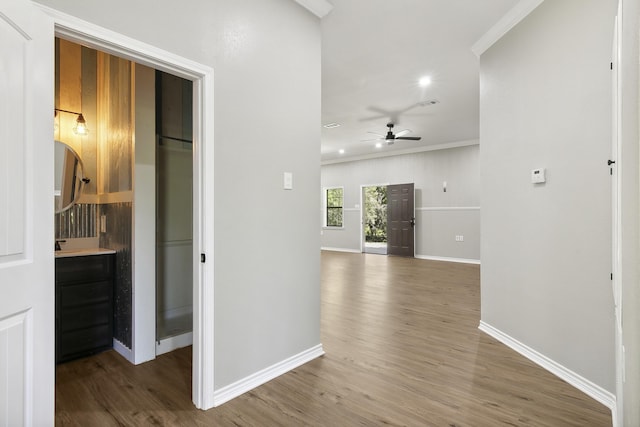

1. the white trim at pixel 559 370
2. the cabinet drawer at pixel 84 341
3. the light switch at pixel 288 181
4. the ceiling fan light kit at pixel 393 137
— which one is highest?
the ceiling fan light kit at pixel 393 137

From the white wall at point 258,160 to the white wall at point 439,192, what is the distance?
20.0ft

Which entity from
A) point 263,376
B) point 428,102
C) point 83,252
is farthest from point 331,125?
point 263,376

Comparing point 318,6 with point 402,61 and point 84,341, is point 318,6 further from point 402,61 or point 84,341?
point 84,341

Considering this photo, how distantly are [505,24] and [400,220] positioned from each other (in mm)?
6404

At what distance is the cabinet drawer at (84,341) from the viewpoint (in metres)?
2.54

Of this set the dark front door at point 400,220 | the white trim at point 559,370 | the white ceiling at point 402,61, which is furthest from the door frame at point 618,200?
the dark front door at point 400,220

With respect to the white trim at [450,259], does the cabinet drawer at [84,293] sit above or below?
above

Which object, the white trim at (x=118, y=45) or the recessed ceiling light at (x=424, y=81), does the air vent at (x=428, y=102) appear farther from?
the white trim at (x=118, y=45)

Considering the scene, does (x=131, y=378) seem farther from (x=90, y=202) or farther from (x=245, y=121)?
(x=245, y=121)

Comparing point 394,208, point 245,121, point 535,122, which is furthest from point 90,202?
point 394,208

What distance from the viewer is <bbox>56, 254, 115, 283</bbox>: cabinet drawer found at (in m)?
2.53

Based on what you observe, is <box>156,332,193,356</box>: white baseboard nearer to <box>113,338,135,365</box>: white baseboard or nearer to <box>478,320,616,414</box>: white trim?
<box>113,338,135,365</box>: white baseboard

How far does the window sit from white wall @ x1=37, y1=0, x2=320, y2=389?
7873 mm
